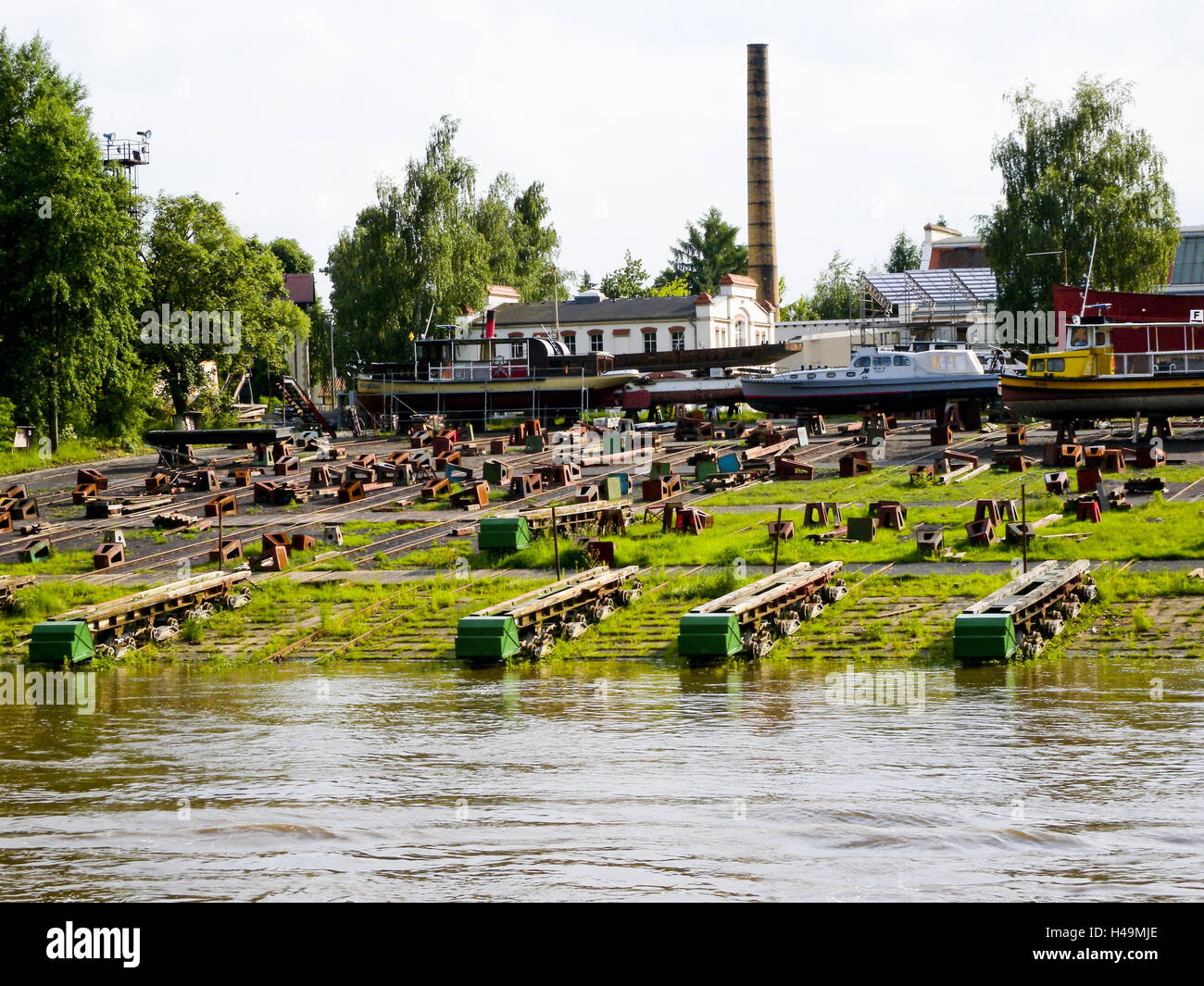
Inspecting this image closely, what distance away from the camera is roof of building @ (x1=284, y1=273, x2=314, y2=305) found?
3836 inches

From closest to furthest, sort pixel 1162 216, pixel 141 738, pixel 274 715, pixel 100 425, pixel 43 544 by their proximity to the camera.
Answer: pixel 141 738
pixel 274 715
pixel 43 544
pixel 100 425
pixel 1162 216

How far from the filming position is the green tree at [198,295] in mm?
57438

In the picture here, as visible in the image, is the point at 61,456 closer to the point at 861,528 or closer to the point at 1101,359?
the point at 861,528

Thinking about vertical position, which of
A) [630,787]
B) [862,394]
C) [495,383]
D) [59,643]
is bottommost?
[630,787]

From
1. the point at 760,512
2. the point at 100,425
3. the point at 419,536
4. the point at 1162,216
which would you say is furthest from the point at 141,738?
the point at 1162,216

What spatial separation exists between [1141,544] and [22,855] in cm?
2039

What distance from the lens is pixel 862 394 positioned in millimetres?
51500

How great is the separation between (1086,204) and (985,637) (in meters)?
44.4

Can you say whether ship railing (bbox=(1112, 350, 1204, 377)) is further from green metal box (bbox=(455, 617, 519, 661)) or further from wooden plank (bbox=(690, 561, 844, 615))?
green metal box (bbox=(455, 617, 519, 661))

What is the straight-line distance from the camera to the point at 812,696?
19312mm

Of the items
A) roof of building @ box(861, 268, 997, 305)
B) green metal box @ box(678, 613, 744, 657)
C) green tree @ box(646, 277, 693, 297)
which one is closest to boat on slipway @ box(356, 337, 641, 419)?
roof of building @ box(861, 268, 997, 305)

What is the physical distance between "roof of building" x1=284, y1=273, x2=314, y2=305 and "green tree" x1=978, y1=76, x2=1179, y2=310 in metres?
51.3

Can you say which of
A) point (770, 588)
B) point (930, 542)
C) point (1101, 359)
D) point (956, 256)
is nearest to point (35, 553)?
point (770, 588)
